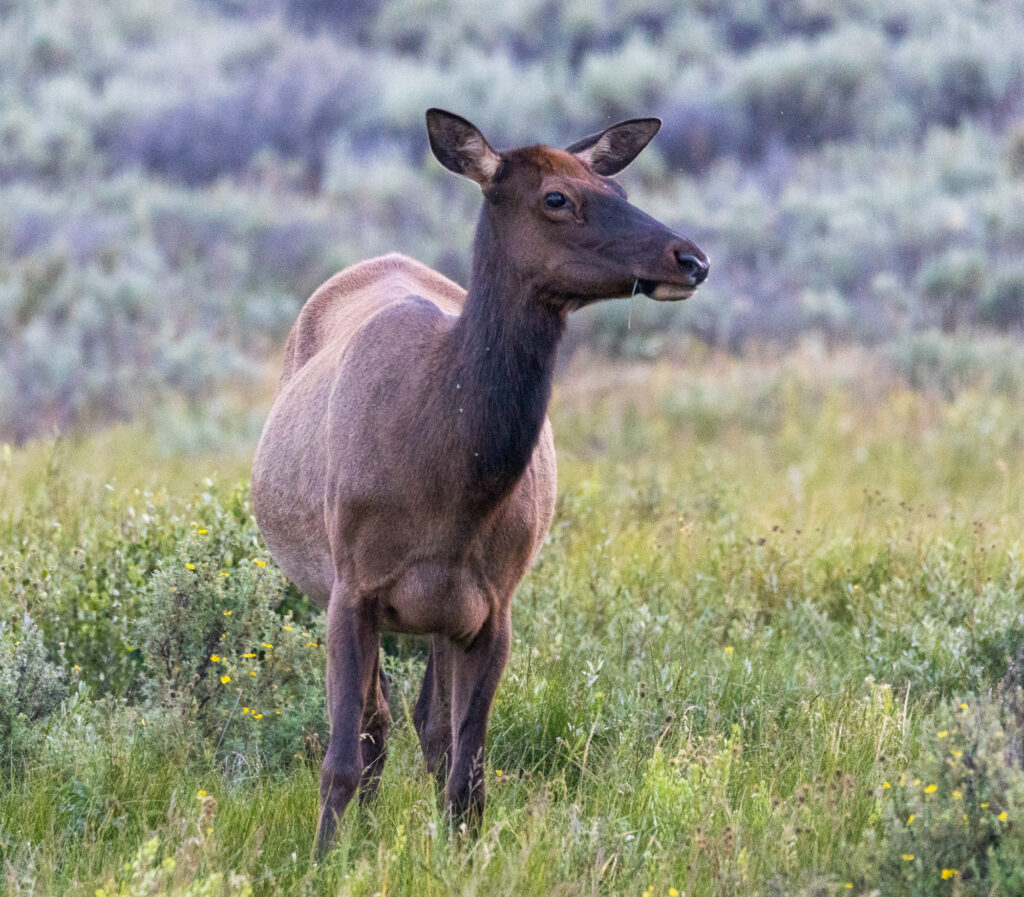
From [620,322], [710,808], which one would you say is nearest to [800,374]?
[620,322]

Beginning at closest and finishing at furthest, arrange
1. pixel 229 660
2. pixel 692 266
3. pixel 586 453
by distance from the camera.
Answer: pixel 692 266, pixel 229 660, pixel 586 453

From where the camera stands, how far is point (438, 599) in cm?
493

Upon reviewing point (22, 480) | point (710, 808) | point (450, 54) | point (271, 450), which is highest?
point (450, 54)

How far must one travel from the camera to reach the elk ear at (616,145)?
5633mm

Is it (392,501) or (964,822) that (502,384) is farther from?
(964,822)

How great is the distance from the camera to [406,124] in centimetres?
2312

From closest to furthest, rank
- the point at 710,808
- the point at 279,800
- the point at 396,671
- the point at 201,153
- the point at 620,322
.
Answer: the point at 710,808
the point at 279,800
the point at 396,671
the point at 620,322
the point at 201,153

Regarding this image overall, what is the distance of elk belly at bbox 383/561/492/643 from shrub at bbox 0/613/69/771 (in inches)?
61.6

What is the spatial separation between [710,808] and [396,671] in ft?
7.65

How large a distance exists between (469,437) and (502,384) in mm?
213

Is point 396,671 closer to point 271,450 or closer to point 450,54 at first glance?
point 271,450

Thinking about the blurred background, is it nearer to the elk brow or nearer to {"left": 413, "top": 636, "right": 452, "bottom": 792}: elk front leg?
{"left": 413, "top": 636, "right": 452, "bottom": 792}: elk front leg

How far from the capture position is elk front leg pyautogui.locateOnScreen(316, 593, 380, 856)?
4.88m

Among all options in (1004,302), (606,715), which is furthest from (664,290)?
(1004,302)
